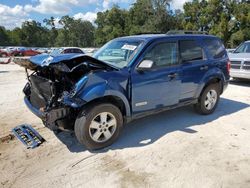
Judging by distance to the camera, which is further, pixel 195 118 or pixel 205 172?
pixel 195 118

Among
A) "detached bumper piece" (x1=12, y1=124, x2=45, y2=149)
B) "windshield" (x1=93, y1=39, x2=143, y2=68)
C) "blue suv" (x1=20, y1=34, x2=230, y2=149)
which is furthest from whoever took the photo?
"windshield" (x1=93, y1=39, x2=143, y2=68)

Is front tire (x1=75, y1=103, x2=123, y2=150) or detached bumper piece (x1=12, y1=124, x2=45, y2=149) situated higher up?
front tire (x1=75, y1=103, x2=123, y2=150)

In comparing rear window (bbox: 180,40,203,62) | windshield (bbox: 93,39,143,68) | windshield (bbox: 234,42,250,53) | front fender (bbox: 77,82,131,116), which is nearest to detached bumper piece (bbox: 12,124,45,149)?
front fender (bbox: 77,82,131,116)

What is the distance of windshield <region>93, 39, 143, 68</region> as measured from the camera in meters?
4.58

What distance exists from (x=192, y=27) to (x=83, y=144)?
39478 millimetres

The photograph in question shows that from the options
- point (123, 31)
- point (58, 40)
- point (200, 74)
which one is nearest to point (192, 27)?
point (123, 31)

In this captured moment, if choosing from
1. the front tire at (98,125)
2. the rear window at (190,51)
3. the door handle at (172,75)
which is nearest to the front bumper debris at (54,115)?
the front tire at (98,125)

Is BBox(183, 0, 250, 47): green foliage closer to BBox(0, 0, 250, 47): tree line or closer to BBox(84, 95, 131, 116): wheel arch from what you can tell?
BBox(0, 0, 250, 47): tree line

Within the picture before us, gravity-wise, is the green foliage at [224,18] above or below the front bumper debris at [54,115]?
above

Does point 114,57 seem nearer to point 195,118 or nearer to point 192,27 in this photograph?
point 195,118

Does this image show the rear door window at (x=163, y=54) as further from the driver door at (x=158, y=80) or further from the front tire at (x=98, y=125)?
the front tire at (x=98, y=125)

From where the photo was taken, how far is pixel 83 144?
4.14 metres

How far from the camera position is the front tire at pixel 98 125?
3.98 meters

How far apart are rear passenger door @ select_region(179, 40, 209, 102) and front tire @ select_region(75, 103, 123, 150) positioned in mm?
1705
